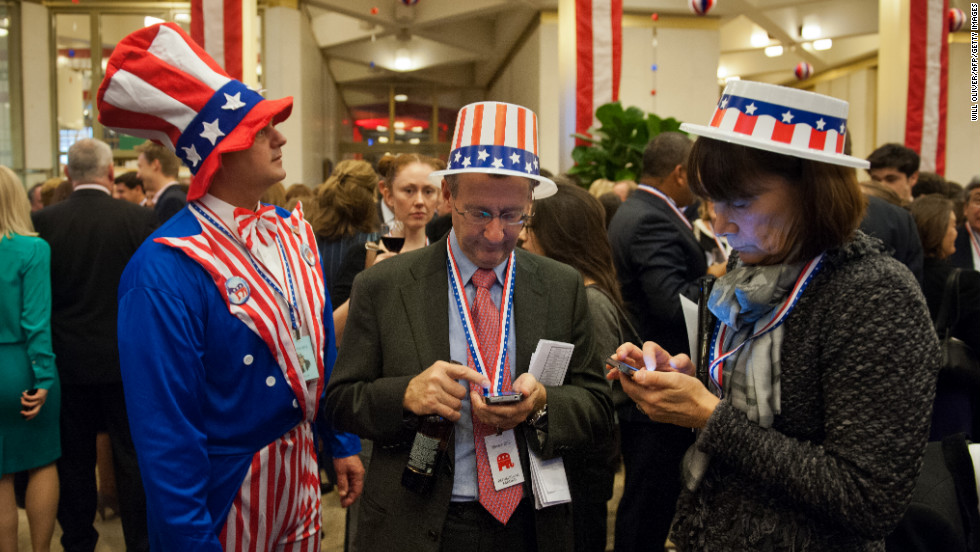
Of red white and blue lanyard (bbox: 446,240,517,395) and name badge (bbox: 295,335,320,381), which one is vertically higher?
red white and blue lanyard (bbox: 446,240,517,395)

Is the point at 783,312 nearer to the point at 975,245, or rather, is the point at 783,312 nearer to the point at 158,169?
the point at 975,245

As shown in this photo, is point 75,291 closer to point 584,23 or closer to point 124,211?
point 124,211

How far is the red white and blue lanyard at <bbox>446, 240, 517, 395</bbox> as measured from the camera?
1.77m

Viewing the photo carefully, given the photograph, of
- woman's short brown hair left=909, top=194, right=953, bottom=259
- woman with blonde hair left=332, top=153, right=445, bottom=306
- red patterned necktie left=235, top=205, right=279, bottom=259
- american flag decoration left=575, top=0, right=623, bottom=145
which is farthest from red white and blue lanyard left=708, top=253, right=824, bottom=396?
american flag decoration left=575, top=0, right=623, bottom=145

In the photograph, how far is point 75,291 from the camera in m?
3.70

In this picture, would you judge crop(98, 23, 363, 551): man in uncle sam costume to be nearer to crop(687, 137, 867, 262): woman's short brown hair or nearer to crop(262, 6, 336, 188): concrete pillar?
crop(687, 137, 867, 262): woman's short brown hair

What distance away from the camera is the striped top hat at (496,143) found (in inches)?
73.3

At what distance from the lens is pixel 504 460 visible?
1.73 meters

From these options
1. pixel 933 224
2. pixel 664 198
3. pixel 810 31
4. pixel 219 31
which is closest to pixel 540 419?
pixel 664 198

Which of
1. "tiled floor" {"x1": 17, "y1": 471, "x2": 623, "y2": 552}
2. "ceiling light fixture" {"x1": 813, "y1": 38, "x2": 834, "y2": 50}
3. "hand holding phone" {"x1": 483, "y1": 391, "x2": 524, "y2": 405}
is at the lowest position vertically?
"tiled floor" {"x1": 17, "y1": 471, "x2": 623, "y2": 552}

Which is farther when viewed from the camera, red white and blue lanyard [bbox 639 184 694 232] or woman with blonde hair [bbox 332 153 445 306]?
red white and blue lanyard [bbox 639 184 694 232]

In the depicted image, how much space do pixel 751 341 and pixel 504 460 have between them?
0.65m

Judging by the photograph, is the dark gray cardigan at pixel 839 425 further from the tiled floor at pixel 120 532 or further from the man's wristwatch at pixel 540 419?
the tiled floor at pixel 120 532

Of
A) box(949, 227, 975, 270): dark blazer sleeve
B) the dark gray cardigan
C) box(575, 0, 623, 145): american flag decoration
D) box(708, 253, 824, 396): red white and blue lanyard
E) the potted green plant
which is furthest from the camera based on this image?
box(575, 0, 623, 145): american flag decoration
